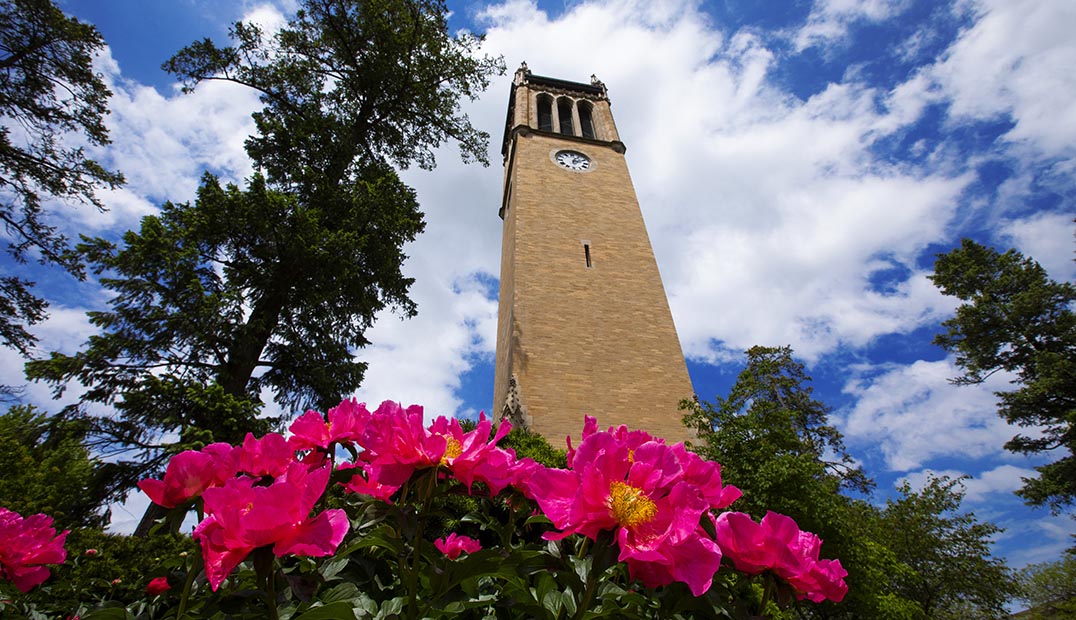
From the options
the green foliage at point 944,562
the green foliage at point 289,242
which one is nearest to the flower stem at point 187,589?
the green foliage at point 289,242

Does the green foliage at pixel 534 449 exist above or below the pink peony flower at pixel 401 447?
above

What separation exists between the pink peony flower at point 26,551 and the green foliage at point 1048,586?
27548 millimetres

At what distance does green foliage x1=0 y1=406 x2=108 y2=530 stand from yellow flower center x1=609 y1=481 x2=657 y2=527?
337 inches

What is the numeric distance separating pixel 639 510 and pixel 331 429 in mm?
1102

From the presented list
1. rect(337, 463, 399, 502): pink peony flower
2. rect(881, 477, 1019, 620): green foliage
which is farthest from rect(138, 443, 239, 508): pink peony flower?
rect(881, 477, 1019, 620): green foliage

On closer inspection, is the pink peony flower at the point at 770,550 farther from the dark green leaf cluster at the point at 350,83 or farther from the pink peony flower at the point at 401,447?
the dark green leaf cluster at the point at 350,83

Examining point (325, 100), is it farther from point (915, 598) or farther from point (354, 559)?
point (915, 598)

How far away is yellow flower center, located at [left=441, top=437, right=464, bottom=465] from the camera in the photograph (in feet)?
4.40

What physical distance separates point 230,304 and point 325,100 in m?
6.57

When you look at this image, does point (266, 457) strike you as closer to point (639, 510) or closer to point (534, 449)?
point (639, 510)

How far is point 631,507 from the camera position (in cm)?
110

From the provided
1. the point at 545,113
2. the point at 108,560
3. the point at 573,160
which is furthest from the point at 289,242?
the point at 545,113

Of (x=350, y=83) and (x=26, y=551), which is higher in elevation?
(x=350, y=83)

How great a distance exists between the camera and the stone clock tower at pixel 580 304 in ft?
40.8
